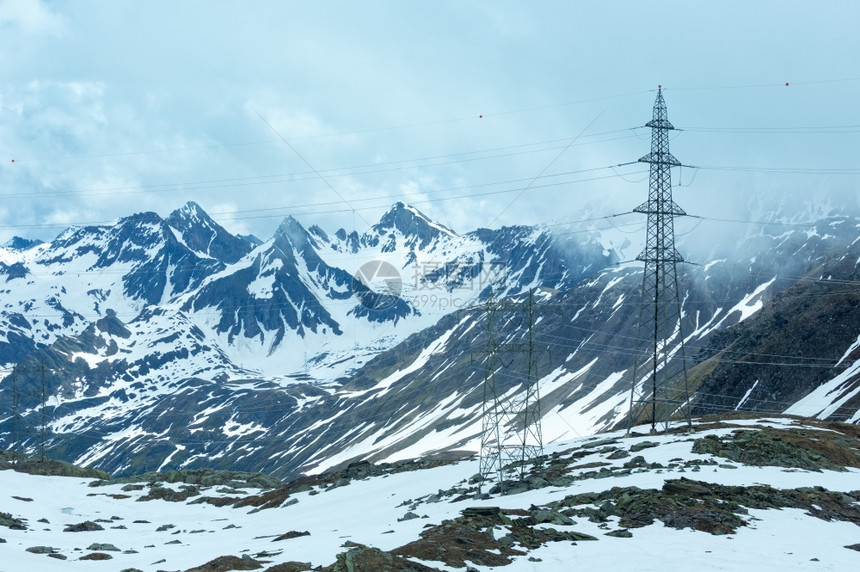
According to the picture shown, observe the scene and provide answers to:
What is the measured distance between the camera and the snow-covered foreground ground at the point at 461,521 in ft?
115

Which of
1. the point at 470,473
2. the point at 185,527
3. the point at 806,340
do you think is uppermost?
the point at 806,340

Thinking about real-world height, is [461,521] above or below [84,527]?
above

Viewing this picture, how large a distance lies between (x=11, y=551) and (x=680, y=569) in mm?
35315

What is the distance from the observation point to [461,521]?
139 ft

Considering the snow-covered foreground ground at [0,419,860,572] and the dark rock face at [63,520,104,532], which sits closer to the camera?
the snow-covered foreground ground at [0,419,860,572]

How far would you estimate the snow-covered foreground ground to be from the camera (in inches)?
1384

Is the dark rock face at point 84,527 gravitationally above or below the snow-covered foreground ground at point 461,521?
below

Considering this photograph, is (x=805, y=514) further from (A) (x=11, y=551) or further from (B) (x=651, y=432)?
(A) (x=11, y=551)

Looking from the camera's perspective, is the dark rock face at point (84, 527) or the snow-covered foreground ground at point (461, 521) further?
the dark rock face at point (84, 527)

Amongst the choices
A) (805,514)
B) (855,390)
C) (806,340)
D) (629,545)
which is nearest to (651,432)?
(805,514)

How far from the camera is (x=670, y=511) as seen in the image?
4131 centimetres

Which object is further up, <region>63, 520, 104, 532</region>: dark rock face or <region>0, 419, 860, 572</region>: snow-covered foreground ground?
<region>0, 419, 860, 572</region>: snow-covered foreground ground

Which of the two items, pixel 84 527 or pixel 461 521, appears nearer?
pixel 461 521

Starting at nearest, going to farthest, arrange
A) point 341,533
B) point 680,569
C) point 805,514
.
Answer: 1. point 680,569
2. point 805,514
3. point 341,533
